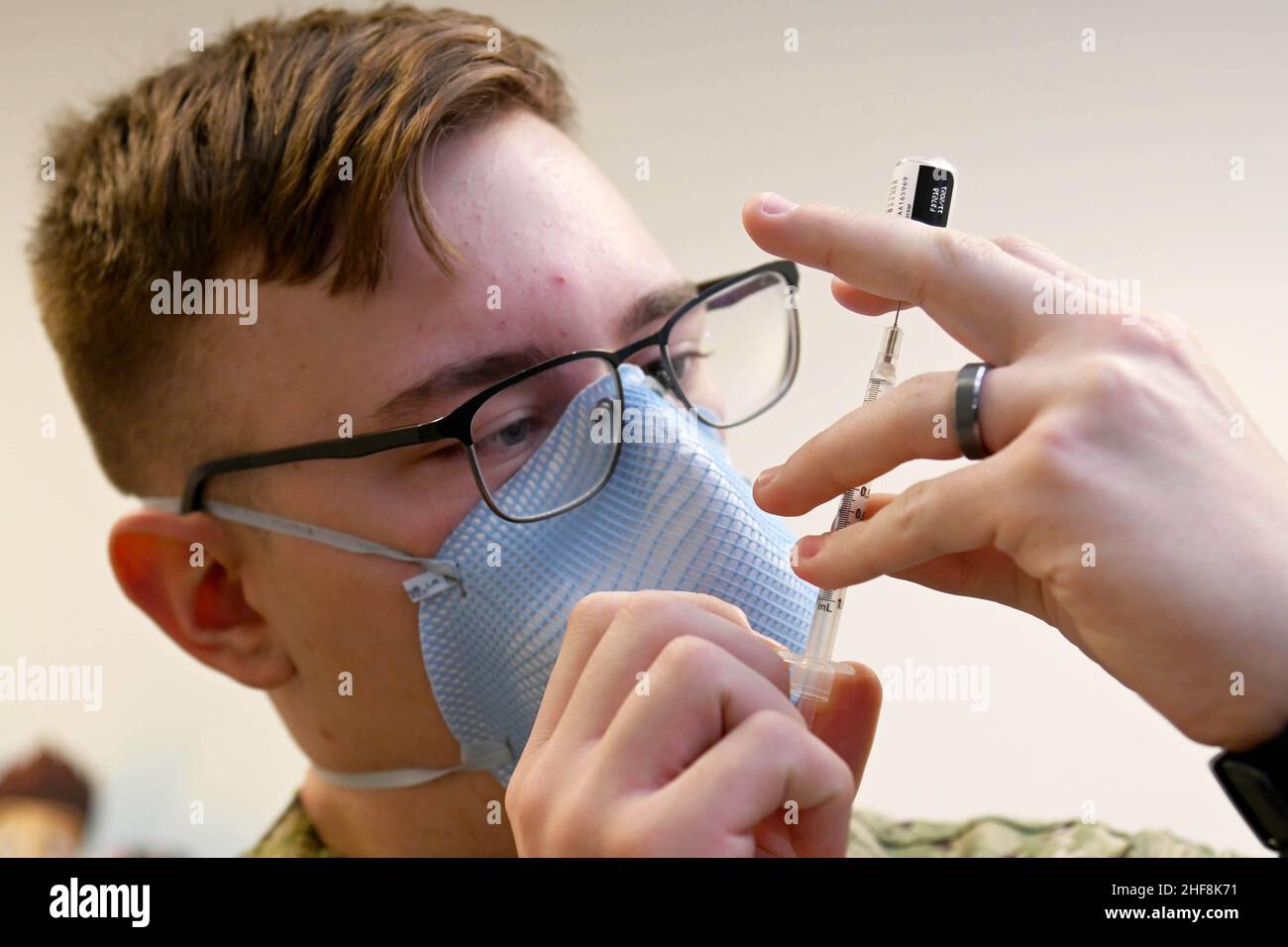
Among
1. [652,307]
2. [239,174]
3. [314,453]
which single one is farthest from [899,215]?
[239,174]

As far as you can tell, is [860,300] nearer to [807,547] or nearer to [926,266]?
[926,266]

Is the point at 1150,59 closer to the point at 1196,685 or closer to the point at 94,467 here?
the point at 1196,685

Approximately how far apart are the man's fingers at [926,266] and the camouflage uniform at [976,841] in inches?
36.5

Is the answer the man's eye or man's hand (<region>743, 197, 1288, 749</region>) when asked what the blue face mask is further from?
man's hand (<region>743, 197, 1288, 749</region>)

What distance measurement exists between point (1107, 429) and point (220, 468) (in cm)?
101

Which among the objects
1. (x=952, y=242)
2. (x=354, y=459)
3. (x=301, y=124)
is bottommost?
(x=354, y=459)

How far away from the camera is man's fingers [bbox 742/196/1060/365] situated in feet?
2.80

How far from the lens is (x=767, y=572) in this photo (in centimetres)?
112

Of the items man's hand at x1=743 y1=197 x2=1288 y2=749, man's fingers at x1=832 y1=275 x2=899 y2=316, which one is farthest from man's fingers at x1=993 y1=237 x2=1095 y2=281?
man's fingers at x1=832 y1=275 x2=899 y2=316

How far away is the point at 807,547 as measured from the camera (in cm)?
91

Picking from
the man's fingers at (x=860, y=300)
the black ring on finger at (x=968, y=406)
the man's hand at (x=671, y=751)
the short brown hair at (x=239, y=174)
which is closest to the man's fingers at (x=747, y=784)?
the man's hand at (x=671, y=751)

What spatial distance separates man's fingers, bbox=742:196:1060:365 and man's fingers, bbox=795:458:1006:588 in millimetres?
118

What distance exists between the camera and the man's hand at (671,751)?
0.75 meters
